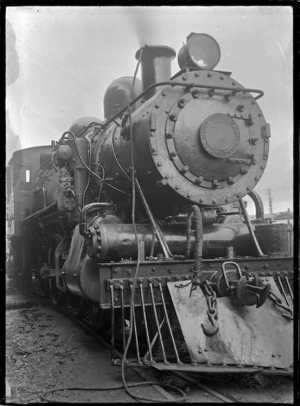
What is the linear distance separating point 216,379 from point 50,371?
1.47 m

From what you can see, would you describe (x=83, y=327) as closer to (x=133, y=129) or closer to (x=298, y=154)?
(x=133, y=129)

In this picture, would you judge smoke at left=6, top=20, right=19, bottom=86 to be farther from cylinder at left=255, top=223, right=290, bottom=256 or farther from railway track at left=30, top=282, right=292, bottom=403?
cylinder at left=255, top=223, right=290, bottom=256

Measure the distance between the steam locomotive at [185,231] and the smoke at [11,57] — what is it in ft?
3.50

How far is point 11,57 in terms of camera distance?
3389mm

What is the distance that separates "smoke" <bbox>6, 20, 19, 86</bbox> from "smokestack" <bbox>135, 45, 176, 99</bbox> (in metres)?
1.56

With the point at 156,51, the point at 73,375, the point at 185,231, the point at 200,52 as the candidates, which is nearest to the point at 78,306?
Result: the point at 73,375

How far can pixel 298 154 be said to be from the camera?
2674 mm

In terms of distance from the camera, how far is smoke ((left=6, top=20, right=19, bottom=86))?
3.16 meters

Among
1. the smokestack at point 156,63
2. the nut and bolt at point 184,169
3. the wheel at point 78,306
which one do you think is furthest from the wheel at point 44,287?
the nut and bolt at point 184,169

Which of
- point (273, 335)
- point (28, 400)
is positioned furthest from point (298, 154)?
point (28, 400)

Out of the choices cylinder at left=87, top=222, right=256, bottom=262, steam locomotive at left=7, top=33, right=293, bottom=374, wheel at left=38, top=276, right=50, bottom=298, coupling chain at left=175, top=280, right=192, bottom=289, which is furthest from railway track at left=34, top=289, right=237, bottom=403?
wheel at left=38, top=276, right=50, bottom=298

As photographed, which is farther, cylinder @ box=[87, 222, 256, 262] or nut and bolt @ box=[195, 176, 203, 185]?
nut and bolt @ box=[195, 176, 203, 185]

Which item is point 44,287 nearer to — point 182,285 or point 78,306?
point 78,306
